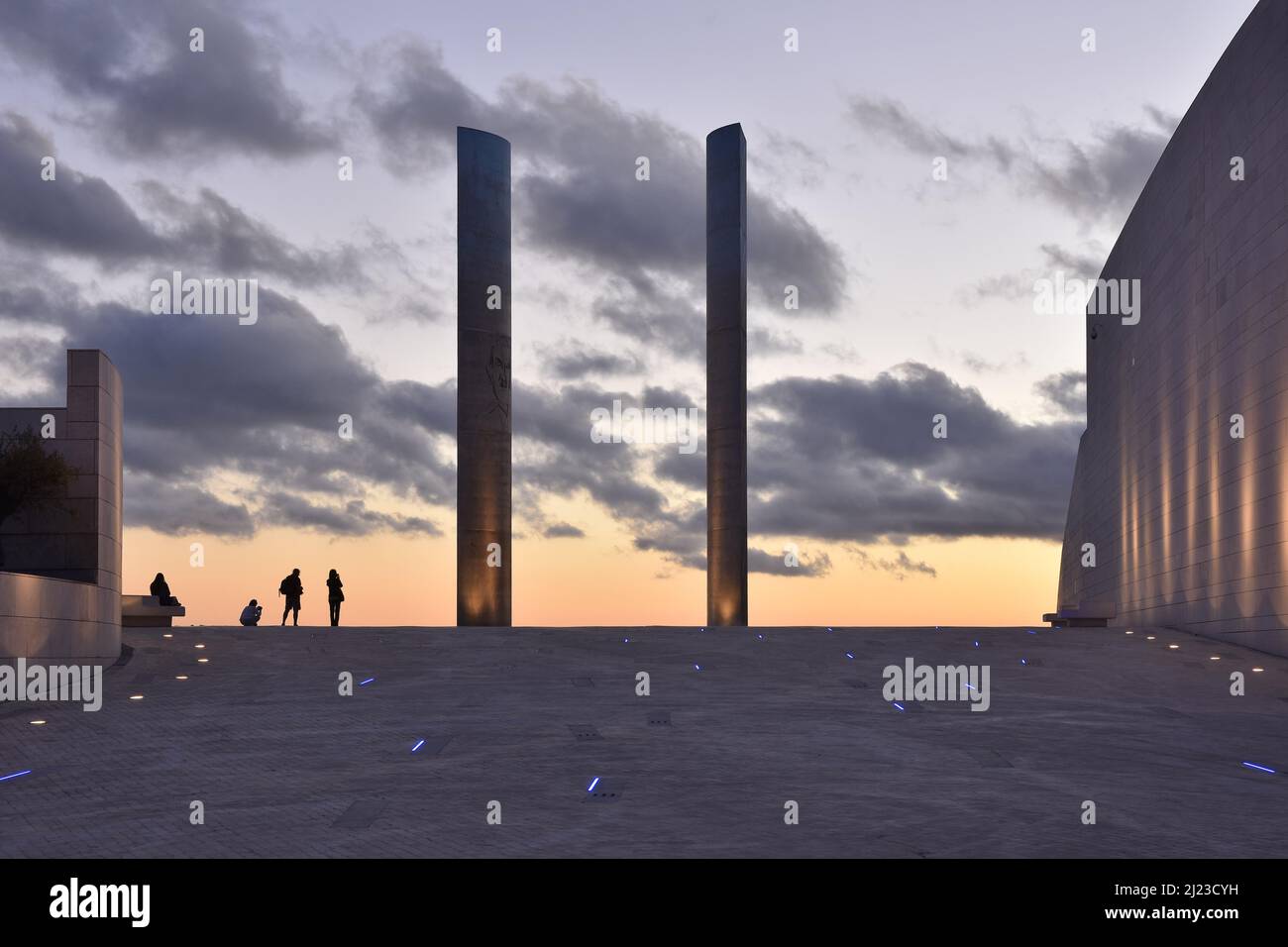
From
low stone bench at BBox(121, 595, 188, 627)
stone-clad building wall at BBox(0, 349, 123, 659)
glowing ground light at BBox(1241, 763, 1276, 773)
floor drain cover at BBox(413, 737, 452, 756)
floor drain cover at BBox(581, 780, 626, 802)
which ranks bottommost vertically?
glowing ground light at BBox(1241, 763, 1276, 773)

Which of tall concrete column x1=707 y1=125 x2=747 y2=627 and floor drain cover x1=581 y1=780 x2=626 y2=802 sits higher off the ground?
tall concrete column x1=707 y1=125 x2=747 y2=627

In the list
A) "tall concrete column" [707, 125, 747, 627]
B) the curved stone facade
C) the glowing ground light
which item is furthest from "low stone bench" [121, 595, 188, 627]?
the curved stone facade

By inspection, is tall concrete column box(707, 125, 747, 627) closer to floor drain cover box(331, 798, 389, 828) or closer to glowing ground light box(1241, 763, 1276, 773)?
glowing ground light box(1241, 763, 1276, 773)

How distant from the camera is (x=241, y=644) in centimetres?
2314

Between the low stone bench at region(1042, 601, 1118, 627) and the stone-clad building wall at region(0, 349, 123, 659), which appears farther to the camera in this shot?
the low stone bench at region(1042, 601, 1118, 627)

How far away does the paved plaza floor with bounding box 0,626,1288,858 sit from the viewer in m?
10.0

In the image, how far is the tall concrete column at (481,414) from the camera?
37.0 metres

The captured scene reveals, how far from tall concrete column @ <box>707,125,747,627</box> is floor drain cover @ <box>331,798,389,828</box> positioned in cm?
2823

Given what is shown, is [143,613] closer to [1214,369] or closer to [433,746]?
[433,746]

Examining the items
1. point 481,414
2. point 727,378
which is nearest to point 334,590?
point 481,414

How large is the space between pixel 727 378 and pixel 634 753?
→ 2671 centimetres

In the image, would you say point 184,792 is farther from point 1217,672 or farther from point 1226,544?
point 1226,544

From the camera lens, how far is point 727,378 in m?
39.8
